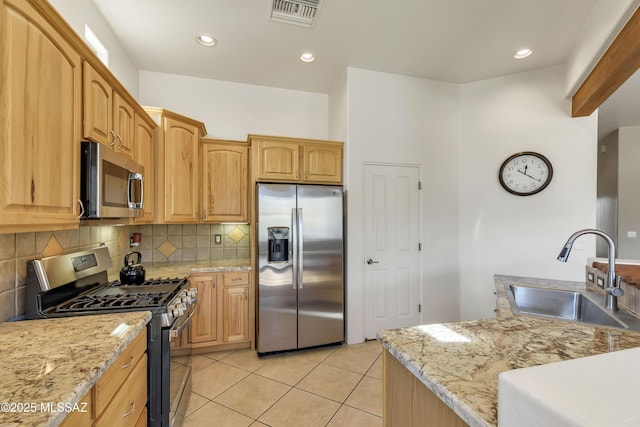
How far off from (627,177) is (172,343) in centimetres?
664

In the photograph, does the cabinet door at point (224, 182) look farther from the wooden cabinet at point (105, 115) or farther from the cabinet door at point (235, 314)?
the wooden cabinet at point (105, 115)

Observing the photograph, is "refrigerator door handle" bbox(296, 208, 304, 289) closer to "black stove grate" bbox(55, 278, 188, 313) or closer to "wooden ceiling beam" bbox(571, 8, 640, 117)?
"black stove grate" bbox(55, 278, 188, 313)

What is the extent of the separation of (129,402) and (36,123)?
127 centimetres

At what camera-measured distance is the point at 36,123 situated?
1127 millimetres

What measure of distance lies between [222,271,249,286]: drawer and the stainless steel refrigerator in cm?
22

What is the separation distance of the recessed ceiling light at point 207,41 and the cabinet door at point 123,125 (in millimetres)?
1009

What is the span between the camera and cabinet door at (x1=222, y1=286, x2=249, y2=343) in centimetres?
282

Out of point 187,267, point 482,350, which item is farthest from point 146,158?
point 482,350

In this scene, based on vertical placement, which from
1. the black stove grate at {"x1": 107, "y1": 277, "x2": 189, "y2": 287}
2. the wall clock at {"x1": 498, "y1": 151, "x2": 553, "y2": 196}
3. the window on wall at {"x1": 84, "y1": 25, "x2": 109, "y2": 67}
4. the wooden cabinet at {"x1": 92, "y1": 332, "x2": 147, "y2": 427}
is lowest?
the wooden cabinet at {"x1": 92, "y1": 332, "x2": 147, "y2": 427}

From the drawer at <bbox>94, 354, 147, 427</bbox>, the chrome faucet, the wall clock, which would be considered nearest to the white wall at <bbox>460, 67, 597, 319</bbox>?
the wall clock

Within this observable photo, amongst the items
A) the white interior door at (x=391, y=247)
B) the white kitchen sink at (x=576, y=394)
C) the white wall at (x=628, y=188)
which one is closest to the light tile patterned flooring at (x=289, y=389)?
the white interior door at (x=391, y=247)

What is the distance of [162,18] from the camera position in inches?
91.1

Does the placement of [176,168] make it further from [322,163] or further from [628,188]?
[628,188]

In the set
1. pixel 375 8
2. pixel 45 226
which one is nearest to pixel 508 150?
pixel 375 8
